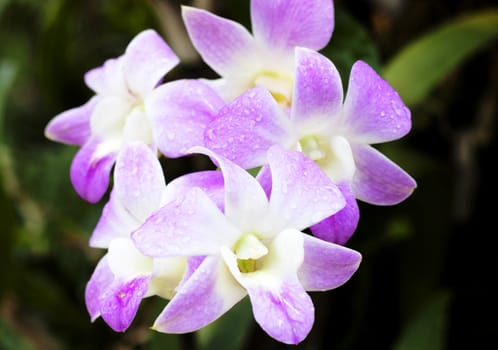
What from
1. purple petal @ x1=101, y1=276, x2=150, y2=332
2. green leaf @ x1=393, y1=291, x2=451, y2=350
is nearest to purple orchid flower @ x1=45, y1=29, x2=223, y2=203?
purple petal @ x1=101, y1=276, x2=150, y2=332

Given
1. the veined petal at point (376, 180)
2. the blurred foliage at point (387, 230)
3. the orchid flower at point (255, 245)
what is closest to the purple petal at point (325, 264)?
the orchid flower at point (255, 245)

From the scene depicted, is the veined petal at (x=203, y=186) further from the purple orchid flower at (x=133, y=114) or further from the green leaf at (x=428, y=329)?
the green leaf at (x=428, y=329)

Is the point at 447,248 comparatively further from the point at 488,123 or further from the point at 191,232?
the point at 191,232

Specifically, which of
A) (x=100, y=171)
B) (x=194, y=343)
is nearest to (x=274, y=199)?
(x=100, y=171)

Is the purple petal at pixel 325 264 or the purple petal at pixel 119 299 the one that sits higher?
the purple petal at pixel 325 264

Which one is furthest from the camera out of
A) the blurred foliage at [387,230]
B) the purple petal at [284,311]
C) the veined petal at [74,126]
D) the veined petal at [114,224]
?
the blurred foliage at [387,230]

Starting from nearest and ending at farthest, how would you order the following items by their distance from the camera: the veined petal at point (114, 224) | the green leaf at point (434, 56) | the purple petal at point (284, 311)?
the purple petal at point (284, 311) → the veined petal at point (114, 224) → the green leaf at point (434, 56)

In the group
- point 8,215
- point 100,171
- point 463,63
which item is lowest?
point 8,215
